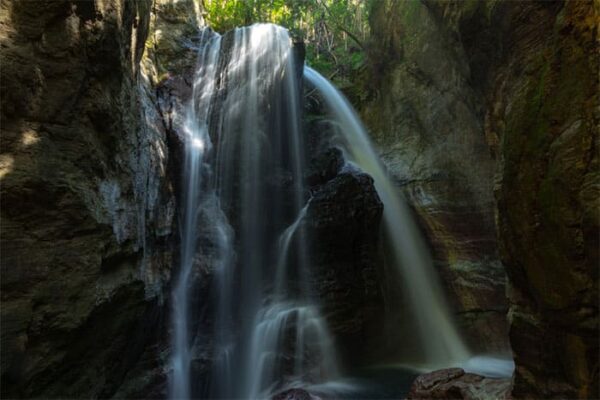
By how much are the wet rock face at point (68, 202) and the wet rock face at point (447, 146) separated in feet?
22.4

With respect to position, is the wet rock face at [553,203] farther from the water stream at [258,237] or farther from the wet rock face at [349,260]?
the wet rock face at [349,260]

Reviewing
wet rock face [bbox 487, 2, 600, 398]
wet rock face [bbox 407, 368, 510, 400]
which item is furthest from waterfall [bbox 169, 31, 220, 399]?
wet rock face [bbox 487, 2, 600, 398]

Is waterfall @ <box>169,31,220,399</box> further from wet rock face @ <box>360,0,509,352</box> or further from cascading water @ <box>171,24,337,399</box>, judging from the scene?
wet rock face @ <box>360,0,509,352</box>

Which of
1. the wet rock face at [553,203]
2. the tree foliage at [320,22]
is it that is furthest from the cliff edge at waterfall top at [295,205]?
the tree foliage at [320,22]

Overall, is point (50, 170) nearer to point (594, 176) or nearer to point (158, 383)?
point (158, 383)

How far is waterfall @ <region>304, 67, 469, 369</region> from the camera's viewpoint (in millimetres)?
8867

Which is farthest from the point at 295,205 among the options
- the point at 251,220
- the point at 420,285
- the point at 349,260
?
the point at 420,285

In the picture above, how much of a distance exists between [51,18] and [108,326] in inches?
163

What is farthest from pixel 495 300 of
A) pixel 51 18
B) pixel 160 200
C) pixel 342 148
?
pixel 51 18

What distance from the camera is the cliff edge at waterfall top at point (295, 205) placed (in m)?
4.11

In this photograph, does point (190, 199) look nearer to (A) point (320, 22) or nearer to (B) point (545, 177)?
(B) point (545, 177)

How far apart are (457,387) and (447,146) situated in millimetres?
6845

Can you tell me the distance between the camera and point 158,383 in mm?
7133

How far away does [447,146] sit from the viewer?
34.6 feet
